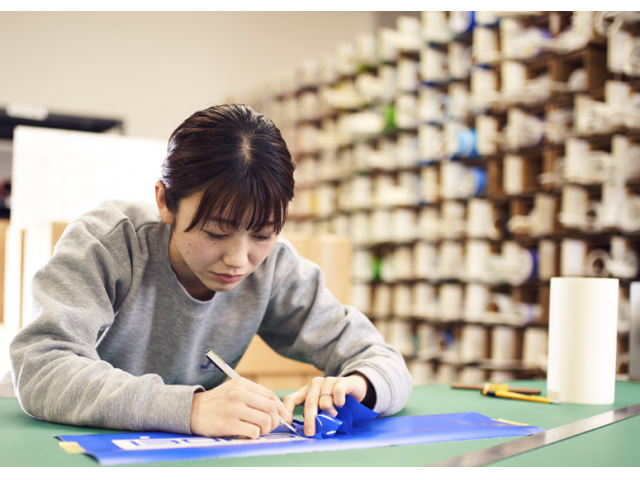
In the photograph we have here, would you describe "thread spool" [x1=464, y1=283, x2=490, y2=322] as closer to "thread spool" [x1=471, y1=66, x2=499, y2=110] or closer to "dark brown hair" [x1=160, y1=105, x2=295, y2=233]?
"thread spool" [x1=471, y1=66, x2=499, y2=110]

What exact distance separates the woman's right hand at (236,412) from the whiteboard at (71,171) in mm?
1280

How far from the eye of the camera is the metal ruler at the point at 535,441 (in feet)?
1.92

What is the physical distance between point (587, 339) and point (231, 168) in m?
0.64

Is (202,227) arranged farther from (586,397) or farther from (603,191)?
(603,191)

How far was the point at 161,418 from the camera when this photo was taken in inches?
26.4

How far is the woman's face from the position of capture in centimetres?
77

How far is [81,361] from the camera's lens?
715mm

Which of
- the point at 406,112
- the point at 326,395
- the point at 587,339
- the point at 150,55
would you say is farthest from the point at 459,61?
the point at 150,55

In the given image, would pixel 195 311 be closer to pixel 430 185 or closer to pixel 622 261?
pixel 622 261

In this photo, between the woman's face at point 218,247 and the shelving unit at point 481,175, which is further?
the shelving unit at point 481,175

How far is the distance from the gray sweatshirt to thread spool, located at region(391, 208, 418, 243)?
268 centimetres

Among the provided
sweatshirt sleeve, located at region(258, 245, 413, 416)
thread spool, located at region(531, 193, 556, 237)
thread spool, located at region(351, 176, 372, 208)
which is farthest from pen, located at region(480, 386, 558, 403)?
thread spool, located at region(351, 176, 372, 208)

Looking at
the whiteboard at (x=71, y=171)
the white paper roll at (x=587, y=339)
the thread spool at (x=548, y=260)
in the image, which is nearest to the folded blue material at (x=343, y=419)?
A: the white paper roll at (x=587, y=339)

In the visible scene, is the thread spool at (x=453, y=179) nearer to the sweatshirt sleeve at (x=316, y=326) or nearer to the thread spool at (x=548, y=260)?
the thread spool at (x=548, y=260)
